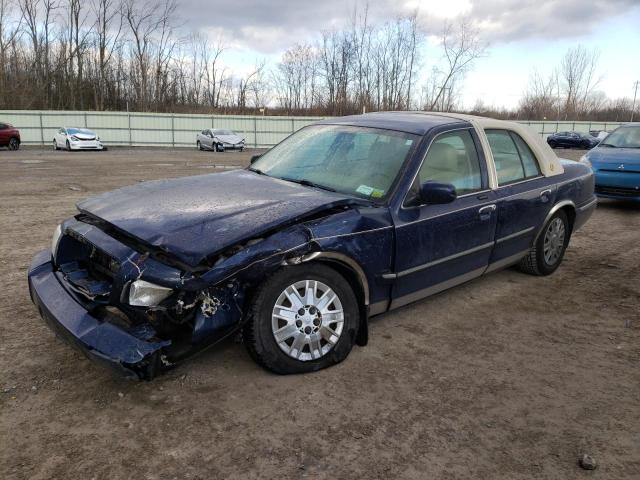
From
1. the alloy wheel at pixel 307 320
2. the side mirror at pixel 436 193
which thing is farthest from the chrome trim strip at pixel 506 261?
the alloy wheel at pixel 307 320

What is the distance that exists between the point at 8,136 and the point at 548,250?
88.0ft

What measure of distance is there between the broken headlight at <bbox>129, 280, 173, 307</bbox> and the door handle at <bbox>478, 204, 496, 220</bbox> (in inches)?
101

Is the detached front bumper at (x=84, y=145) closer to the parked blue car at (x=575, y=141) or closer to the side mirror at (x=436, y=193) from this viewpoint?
the side mirror at (x=436, y=193)

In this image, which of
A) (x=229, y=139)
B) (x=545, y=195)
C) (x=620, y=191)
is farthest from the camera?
(x=229, y=139)

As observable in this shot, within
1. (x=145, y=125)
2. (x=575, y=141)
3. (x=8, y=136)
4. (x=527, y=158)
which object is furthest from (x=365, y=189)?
(x=575, y=141)

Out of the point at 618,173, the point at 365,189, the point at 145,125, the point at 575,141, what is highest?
the point at 145,125

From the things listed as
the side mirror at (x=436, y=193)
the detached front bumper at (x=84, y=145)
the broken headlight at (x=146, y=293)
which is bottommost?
the broken headlight at (x=146, y=293)

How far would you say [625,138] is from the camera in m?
9.73

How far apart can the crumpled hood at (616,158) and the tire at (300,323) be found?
7.51 m

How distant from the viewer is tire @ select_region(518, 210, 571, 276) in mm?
5098

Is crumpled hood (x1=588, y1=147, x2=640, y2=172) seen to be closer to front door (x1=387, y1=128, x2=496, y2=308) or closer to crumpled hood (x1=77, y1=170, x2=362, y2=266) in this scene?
front door (x1=387, y1=128, x2=496, y2=308)

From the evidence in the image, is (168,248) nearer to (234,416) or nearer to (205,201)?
(205,201)

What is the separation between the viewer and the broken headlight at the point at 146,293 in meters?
2.74

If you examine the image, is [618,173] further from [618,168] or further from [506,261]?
[506,261]
